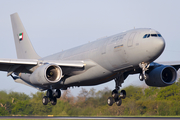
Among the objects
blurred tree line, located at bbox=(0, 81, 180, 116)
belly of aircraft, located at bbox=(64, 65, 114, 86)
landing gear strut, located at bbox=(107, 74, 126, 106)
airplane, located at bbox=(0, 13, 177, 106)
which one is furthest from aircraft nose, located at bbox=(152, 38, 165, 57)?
blurred tree line, located at bbox=(0, 81, 180, 116)

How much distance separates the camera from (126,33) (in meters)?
22.9

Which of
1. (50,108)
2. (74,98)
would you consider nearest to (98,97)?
(74,98)

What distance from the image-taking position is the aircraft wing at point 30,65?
24422 millimetres

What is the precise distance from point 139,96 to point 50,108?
1031 centimetres

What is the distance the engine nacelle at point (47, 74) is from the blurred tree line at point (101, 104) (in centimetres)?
845

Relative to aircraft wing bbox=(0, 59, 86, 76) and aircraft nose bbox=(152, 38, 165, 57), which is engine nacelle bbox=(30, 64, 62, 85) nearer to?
aircraft wing bbox=(0, 59, 86, 76)

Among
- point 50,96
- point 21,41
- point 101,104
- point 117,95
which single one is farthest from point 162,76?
point 21,41

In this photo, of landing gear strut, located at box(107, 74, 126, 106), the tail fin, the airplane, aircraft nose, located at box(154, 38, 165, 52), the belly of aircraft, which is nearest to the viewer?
aircraft nose, located at box(154, 38, 165, 52)

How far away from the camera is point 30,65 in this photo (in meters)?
25.3

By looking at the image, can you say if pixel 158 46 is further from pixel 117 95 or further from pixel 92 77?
pixel 117 95

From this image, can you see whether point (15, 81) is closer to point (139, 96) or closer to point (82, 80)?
point (82, 80)

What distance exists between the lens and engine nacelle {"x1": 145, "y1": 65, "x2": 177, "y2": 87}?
2664cm

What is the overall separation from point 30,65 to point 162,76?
495 inches

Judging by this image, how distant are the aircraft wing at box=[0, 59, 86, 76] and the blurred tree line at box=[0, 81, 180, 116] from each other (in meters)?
7.02
